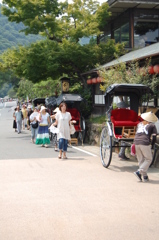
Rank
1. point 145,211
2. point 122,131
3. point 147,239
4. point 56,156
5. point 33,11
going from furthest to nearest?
point 33,11 → point 56,156 → point 122,131 → point 145,211 → point 147,239

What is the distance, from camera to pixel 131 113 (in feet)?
35.4

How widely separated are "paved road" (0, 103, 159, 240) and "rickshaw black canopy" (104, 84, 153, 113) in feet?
6.15

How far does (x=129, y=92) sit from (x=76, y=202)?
5744 mm

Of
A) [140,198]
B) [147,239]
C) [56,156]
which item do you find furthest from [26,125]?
[147,239]

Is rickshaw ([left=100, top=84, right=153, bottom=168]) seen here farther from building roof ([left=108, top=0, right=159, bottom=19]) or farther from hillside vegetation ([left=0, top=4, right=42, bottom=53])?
hillside vegetation ([left=0, top=4, right=42, bottom=53])

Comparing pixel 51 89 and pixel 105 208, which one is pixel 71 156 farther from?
pixel 51 89

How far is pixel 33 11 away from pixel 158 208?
681 inches

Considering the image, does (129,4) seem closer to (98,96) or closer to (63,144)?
(98,96)

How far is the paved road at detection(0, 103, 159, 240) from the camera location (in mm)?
4969

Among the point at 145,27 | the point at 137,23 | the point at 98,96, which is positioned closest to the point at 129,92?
the point at 98,96

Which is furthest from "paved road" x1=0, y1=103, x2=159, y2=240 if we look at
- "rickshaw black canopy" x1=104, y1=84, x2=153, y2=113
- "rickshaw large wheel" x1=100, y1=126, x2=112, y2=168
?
"rickshaw black canopy" x1=104, y1=84, x2=153, y2=113

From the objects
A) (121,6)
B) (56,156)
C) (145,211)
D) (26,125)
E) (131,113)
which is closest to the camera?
(145,211)

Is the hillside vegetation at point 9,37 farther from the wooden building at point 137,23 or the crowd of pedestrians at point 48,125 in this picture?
the crowd of pedestrians at point 48,125

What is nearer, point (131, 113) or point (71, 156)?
point (131, 113)
